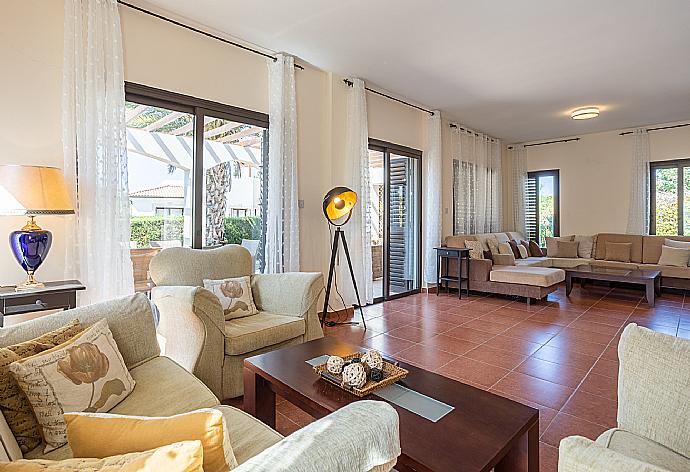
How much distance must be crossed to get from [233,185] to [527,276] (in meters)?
4.07

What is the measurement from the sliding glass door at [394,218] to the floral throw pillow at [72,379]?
404cm

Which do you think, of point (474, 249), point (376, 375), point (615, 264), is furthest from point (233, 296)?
point (615, 264)

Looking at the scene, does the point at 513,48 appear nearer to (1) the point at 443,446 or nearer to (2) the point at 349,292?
(2) the point at 349,292

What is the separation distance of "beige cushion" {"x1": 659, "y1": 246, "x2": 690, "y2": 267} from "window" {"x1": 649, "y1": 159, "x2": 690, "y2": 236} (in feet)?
3.42

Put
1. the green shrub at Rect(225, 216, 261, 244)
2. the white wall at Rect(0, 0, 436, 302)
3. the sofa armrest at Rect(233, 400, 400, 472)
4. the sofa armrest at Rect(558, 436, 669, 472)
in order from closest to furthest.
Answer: the sofa armrest at Rect(233, 400, 400, 472), the sofa armrest at Rect(558, 436, 669, 472), the white wall at Rect(0, 0, 436, 302), the green shrub at Rect(225, 216, 261, 244)

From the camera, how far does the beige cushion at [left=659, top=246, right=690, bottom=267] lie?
241 inches

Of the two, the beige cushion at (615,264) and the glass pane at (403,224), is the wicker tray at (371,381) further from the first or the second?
the beige cushion at (615,264)

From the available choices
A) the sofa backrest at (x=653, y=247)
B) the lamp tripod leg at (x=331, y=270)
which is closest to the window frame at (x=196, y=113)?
the lamp tripod leg at (x=331, y=270)

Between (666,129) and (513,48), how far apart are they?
4.98 meters

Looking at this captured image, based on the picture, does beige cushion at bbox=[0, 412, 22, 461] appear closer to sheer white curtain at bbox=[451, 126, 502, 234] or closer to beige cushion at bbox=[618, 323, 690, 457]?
beige cushion at bbox=[618, 323, 690, 457]

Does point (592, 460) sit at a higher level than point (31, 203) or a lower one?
lower

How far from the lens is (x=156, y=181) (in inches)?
138

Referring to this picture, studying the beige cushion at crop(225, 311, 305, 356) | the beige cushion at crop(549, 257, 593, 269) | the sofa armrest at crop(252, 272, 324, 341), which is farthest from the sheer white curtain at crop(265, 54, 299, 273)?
the beige cushion at crop(549, 257, 593, 269)

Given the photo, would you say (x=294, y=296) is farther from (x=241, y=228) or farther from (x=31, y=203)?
(x=31, y=203)
